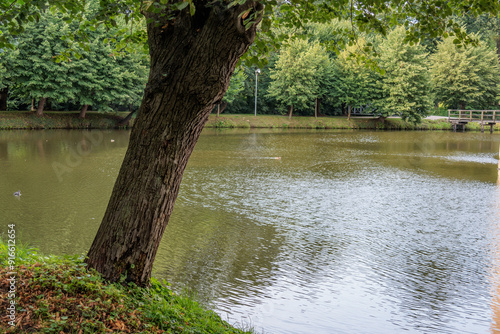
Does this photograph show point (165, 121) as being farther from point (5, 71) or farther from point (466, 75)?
point (466, 75)

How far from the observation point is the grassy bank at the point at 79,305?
356 centimetres

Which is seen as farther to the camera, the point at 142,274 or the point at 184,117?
the point at 142,274

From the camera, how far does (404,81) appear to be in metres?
48.3

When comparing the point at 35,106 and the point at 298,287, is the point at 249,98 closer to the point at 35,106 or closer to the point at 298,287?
the point at 35,106

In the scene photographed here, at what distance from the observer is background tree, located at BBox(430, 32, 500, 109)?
173 ft

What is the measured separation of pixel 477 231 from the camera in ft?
34.1

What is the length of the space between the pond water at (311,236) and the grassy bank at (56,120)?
53.5 feet

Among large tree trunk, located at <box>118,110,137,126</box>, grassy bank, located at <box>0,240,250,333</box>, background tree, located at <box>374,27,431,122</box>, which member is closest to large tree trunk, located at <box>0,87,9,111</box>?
large tree trunk, located at <box>118,110,137,126</box>

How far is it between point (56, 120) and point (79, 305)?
35.7 m

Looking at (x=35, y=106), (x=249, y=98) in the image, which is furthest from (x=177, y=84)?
(x=249, y=98)

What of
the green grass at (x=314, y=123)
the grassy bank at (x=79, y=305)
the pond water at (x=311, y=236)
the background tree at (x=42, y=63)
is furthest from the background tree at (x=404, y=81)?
the grassy bank at (x=79, y=305)

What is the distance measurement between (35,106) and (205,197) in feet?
113

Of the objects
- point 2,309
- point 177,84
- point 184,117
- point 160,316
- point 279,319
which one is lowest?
point 279,319

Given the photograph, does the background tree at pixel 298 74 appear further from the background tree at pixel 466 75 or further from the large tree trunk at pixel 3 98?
the large tree trunk at pixel 3 98
